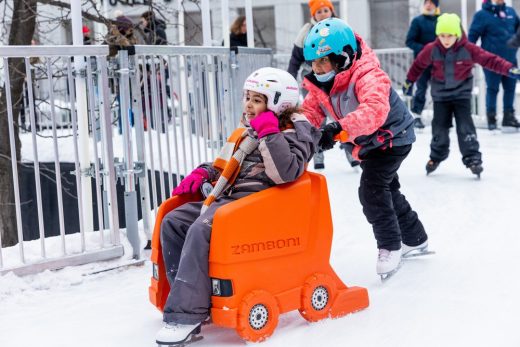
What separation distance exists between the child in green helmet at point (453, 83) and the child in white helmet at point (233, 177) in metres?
4.26

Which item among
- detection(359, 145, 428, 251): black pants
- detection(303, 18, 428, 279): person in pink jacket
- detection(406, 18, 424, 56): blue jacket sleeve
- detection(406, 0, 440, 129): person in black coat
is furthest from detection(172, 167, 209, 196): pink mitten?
detection(406, 18, 424, 56): blue jacket sleeve

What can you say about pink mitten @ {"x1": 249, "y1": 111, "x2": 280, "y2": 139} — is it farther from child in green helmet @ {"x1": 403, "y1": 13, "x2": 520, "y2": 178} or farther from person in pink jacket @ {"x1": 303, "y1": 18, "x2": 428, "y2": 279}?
child in green helmet @ {"x1": 403, "y1": 13, "x2": 520, "y2": 178}

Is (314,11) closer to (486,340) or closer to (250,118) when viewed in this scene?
(250,118)

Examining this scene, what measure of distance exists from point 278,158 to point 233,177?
1.12 feet

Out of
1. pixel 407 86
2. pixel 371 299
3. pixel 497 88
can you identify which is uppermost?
pixel 407 86

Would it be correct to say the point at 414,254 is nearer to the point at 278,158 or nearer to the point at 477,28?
the point at 278,158

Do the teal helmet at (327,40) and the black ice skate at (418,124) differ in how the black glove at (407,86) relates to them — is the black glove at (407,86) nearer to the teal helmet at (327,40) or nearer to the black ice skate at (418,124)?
the black ice skate at (418,124)

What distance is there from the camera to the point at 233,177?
3.90 metres

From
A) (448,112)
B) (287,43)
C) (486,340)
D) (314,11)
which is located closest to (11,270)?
(486,340)

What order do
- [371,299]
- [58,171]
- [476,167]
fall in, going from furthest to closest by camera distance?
[476,167] → [58,171] → [371,299]

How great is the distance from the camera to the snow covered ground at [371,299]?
3.73 meters

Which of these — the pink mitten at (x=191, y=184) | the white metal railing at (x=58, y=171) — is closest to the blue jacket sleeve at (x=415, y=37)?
the white metal railing at (x=58, y=171)

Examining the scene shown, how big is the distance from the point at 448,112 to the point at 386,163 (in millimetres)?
3687

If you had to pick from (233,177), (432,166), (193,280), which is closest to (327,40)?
(233,177)
